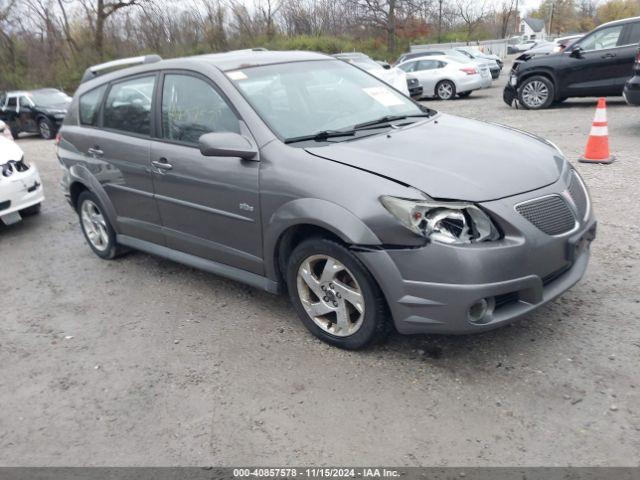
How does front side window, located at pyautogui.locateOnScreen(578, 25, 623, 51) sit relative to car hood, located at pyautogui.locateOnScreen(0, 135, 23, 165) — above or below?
above

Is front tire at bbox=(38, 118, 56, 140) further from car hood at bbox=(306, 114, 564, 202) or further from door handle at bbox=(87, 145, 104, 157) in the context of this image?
car hood at bbox=(306, 114, 564, 202)

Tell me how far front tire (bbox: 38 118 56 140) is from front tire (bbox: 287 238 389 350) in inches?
642

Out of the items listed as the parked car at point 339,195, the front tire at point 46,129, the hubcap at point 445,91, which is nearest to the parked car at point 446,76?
the hubcap at point 445,91

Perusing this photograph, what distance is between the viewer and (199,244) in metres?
4.21

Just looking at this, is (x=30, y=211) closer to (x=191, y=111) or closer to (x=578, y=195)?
(x=191, y=111)

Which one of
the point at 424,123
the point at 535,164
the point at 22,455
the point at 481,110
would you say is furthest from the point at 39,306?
the point at 481,110

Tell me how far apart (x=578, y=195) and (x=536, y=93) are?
10.5 metres

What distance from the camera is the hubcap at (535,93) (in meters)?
12.8

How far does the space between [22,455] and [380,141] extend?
105 inches

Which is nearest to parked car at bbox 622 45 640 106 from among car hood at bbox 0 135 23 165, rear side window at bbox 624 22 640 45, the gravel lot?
rear side window at bbox 624 22 640 45

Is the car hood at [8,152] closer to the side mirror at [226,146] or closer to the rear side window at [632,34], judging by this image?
the side mirror at [226,146]

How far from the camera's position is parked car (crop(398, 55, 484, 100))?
57.4ft

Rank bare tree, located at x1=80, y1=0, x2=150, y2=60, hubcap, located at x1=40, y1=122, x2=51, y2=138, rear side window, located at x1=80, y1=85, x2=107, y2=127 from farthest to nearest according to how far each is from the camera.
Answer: bare tree, located at x1=80, y1=0, x2=150, y2=60 < hubcap, located at x1=40, y1=122, x2=51, y2=138 < rear side window, located at x1=80, y1=85, x2=107, y2=127

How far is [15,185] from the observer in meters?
6.57
